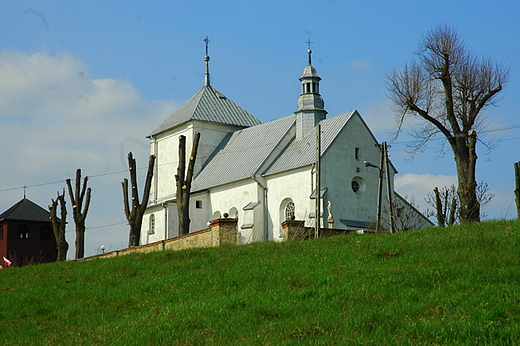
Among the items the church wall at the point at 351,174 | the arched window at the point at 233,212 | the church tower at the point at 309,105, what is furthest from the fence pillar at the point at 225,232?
the church tower at the point at 309,105

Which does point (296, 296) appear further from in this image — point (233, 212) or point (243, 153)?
point (243, 153)

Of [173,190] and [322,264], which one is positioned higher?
[173,190]

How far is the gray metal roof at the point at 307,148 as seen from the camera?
37281 millimetres

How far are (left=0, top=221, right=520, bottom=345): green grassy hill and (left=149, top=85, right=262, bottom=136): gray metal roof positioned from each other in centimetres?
2581

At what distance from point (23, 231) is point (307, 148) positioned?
19.0m

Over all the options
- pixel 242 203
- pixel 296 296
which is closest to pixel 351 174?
pixel 242 203

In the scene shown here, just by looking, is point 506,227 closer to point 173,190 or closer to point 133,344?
point 133,344

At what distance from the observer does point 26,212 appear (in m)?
45.2

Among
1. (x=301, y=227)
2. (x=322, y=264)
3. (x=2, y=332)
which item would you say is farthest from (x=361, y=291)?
(x=301, y=227)

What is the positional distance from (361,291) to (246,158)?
28.3m

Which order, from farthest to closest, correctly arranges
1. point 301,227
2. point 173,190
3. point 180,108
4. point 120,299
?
point 180,108
point 173,190
point 301,227
point 120,299

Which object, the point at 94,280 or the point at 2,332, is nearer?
the point at 2,332

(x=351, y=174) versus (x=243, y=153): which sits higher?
(x=243, y=153)

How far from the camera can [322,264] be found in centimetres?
1753
